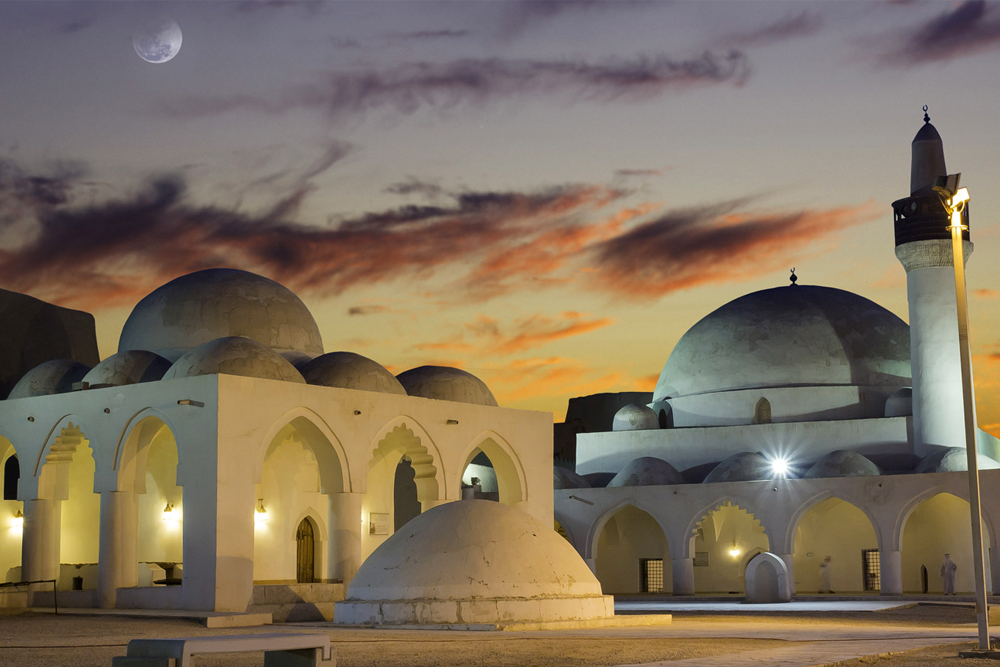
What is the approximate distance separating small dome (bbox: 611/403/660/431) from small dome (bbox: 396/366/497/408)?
11598mm

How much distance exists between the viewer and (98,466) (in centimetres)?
2091

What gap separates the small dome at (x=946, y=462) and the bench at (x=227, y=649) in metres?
23.4

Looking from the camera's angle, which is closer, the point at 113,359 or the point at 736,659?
the point at 736,659

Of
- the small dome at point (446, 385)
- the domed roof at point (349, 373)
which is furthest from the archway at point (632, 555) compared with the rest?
the domed roof at point (349, 373)

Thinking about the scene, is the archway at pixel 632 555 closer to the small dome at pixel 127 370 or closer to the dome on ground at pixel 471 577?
the small dome at pixel 127 370

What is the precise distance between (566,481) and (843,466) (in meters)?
7.98

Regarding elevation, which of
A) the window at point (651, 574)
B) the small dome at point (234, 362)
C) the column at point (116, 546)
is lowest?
the window at point (651, 574)

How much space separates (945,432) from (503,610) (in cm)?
1964

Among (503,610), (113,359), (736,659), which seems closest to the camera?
(736,659)

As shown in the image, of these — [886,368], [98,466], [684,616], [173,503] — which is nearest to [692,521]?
[886,368]

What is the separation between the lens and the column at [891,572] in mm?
29359

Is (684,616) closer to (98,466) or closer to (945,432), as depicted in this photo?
(98,466)

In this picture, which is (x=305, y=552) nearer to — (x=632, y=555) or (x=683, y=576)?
(x=683, y=576)

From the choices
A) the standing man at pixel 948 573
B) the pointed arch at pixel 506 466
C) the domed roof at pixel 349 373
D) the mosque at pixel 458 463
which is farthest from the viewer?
the standing man at pixel 948 573
